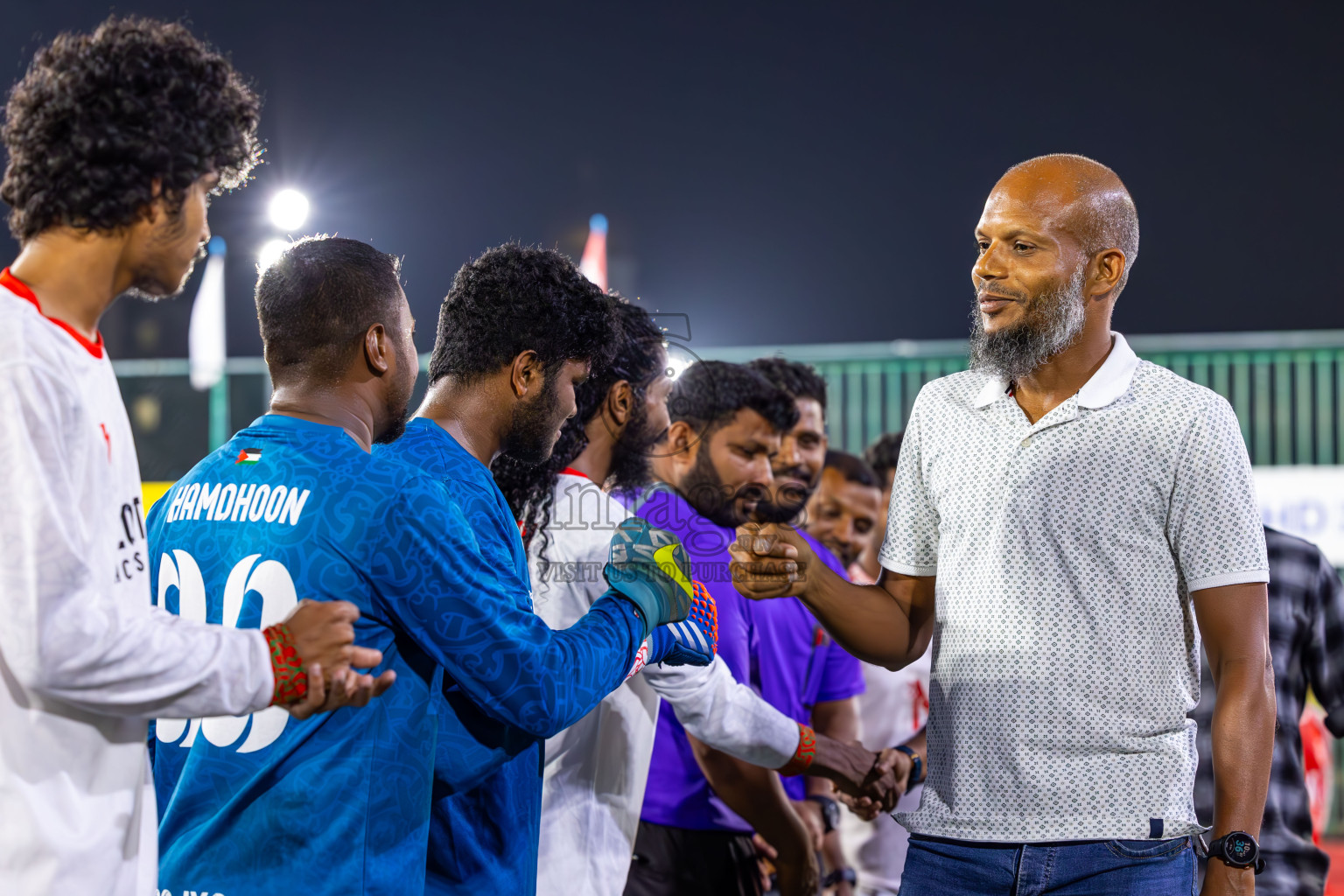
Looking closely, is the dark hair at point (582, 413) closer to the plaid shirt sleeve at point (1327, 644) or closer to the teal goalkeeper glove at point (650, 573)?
the teal goalkeeper glove at point (650, 573)

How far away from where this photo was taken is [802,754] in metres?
3.15

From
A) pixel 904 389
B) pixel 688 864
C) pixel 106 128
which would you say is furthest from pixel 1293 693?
pixel 904 389

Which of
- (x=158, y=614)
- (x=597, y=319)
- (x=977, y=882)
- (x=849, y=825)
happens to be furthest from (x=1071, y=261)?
(x=849, y=825)

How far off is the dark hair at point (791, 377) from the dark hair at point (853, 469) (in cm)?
34

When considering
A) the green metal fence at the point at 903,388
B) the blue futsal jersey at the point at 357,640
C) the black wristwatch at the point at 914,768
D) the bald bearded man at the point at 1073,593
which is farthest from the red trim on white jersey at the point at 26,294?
the green metal fence at the point at 903,388

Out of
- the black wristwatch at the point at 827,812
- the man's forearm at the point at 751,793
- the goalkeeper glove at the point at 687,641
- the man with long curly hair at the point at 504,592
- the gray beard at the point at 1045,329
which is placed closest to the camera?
the man with long curly hair at the point at 504,592

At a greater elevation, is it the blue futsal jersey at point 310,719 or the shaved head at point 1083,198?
the shaved head at point 1083,198

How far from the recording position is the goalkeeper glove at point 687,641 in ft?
7.79

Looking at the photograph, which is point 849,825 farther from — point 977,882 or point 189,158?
point 189,158

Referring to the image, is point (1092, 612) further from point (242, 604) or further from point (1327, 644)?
point (242, 604)

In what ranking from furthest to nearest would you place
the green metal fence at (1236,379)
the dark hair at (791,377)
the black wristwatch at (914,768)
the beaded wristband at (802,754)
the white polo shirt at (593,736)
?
the green metal fence at (1236,379) < the dark hair at (791,377) < the black wristwatch at (914,768) < the beaded wristband at (802,754) < the white polo shirt at (593,736)

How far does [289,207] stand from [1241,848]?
615 centimetres

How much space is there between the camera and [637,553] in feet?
7.45

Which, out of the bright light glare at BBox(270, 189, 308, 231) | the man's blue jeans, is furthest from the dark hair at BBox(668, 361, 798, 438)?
the bright light glare at BBox(270, 189, 308, 231)
